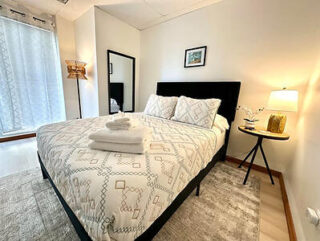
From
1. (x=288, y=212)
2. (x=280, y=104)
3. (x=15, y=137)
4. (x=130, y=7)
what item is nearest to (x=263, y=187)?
(x=288, y=212)

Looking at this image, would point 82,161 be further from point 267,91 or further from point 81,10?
point 81,10

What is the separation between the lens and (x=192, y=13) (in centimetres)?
232

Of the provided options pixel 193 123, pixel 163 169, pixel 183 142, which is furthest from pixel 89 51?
pixel 163 169

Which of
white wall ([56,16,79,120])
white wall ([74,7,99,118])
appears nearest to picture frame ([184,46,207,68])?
white wall ([74,7,99,118])

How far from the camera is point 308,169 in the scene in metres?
1.17

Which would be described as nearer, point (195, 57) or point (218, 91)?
point (218, 91)

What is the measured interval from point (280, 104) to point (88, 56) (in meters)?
3.32

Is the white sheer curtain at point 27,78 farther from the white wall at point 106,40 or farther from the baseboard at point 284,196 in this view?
the baseboard at point 284,196

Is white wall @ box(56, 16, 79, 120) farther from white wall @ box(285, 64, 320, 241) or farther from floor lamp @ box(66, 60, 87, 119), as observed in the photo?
white wall @ box(285, 64, 320, 241)

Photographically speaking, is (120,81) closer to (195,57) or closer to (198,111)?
(195,57)

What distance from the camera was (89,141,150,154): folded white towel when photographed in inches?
35.0

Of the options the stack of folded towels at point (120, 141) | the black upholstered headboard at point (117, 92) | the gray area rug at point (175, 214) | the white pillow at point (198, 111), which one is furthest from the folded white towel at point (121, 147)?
the black upholstered headboard at point (117, 92)

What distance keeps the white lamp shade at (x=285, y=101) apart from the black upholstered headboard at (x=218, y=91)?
51 centimetres

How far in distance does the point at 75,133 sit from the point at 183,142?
39.8 inches
